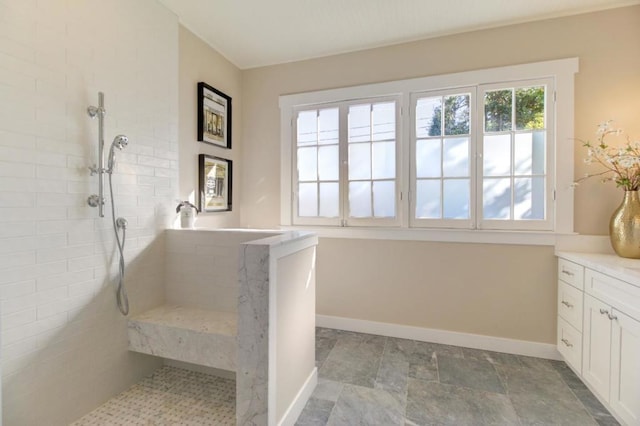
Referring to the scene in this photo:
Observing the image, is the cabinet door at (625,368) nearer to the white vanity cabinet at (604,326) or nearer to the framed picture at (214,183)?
the white vanity cabinet at (604,326)

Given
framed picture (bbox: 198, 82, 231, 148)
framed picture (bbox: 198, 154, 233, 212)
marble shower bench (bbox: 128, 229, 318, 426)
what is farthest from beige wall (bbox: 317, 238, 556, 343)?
framed picture (bbox: 198, 82, 231, 148)

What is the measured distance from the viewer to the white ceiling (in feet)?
6.99

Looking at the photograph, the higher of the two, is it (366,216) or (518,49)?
(518,49)

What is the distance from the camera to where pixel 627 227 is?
1911 millimetres

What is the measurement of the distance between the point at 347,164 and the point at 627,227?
6.72ft

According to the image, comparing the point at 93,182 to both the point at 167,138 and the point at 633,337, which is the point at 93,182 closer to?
the point at 167,138

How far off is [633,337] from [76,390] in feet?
9.65

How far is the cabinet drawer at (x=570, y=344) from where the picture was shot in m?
1.93

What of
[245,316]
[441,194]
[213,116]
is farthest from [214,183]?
[441,194]

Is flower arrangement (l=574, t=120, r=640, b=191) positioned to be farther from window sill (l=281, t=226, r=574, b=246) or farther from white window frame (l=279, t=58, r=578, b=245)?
window sill (l=281, t=226, r=574, b=246)

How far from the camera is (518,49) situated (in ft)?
7.64

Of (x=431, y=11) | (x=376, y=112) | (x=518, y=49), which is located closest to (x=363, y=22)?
(x=431, y=11)

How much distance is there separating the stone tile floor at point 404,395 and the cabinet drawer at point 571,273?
643 millimetres

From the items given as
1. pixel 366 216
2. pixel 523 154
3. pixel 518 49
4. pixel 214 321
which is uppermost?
pixel 518 49
